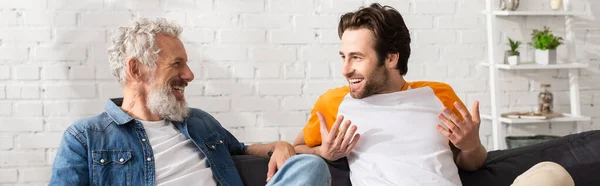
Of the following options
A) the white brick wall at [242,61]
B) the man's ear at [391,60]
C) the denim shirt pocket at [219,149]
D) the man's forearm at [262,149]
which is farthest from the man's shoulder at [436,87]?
the white brick wall at [242,61]

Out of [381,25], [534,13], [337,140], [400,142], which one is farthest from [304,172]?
[534,13]

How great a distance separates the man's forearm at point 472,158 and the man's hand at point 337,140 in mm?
361

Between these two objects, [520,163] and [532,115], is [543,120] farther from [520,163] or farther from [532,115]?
[520,163]

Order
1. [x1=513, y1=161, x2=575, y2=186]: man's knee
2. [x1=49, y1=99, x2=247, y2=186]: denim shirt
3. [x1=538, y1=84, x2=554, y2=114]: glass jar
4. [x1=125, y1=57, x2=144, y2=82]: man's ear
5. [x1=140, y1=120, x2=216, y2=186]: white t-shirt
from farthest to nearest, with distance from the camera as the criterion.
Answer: [x1=538, y1=84, x2=554, y2=114]: glass jar, [x1=125, y1=57, x2=144, y2=82]: man's ear, [x1=140, y1=120, x2=216, y2=186]: white t-shirt, [x1=49, y1=99, x2=247, y2=186]: denim shirt, [x1=513, y1=161, x2=575, y2=186]: man's knee

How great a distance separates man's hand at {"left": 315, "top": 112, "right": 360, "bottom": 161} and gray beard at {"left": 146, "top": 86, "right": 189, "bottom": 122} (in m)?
0.45

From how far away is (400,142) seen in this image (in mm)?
2363

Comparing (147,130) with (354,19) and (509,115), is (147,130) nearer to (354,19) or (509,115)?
(354,19)

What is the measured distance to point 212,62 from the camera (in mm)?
4004

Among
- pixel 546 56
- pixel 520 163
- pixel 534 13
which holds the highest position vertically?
pixel 534 13

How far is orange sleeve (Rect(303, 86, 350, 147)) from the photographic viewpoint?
2.53 meters

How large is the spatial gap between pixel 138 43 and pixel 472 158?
3.68 feet

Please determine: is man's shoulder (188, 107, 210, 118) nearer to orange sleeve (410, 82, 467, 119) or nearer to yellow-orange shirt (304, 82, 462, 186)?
yellow-orange shirt (304, 82, 462, 186)

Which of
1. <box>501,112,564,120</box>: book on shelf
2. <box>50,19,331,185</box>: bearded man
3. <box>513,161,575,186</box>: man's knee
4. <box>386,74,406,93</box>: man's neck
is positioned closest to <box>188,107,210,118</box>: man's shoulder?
<box>50,19,331,185</box>: bearded man

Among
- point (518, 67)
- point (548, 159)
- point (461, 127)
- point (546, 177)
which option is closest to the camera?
point (546, 177)
